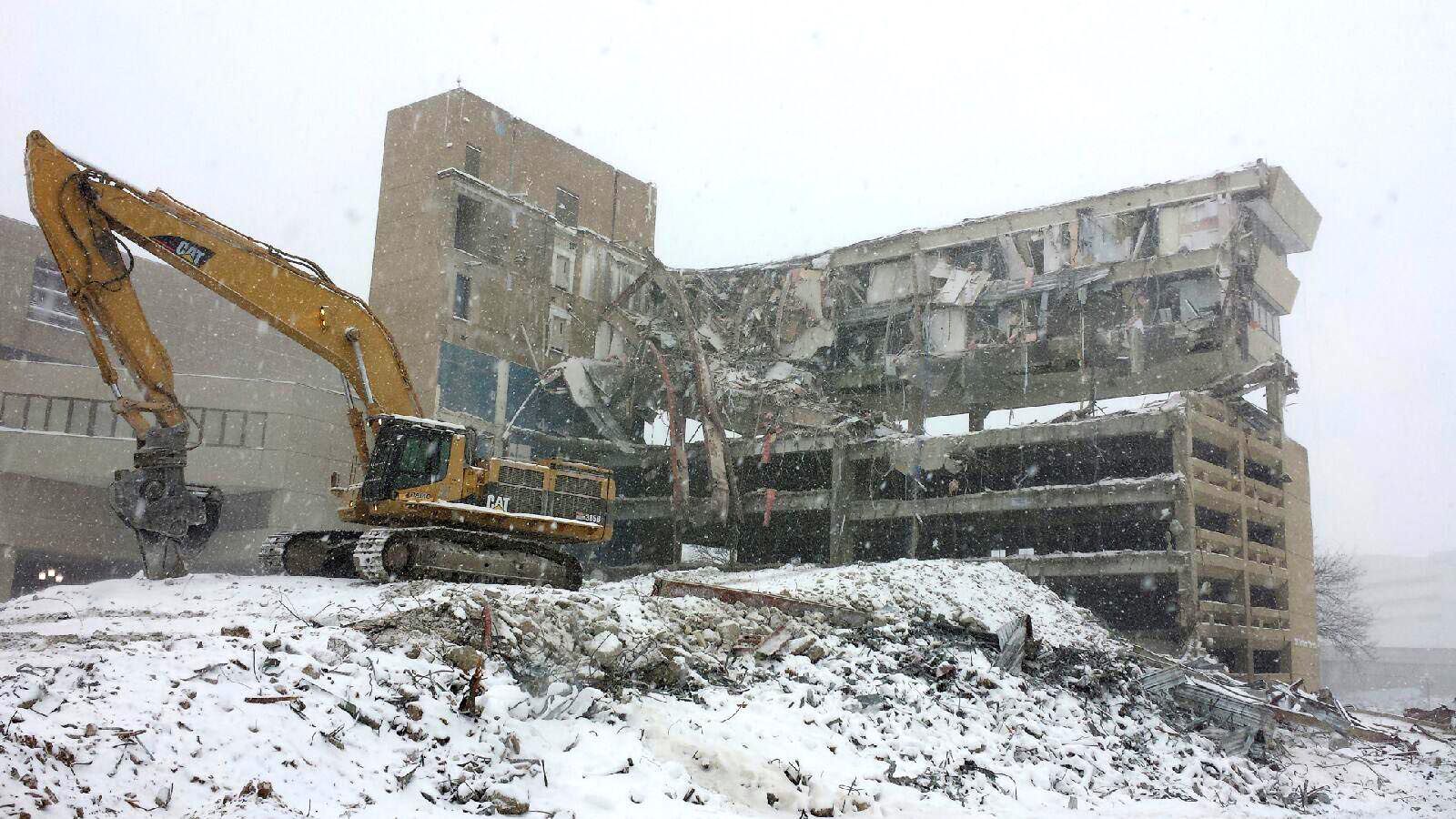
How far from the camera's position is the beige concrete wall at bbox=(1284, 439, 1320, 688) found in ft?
66.1

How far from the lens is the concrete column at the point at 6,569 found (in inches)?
1027

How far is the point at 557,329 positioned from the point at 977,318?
11055 mm

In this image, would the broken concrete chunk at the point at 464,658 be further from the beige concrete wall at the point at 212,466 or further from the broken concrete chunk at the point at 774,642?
the beige concrete wall at the point at 212,466

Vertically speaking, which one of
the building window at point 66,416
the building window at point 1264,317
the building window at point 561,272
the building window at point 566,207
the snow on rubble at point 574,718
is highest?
the building window at point 566,207

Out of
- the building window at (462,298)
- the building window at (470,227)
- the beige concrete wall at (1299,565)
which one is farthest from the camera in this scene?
the building window at (470,227)

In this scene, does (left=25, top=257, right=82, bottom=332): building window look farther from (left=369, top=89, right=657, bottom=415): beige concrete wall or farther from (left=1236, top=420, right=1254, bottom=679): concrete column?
(left=1236, top=420, right=1254, bottom=679): concrete column

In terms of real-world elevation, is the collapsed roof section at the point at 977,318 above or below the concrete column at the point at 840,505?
above

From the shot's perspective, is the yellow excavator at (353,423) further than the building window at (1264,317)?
No

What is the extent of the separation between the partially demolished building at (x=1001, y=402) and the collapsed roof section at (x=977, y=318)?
6 centimetres

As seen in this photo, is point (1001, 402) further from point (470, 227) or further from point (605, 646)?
point (605, 646)

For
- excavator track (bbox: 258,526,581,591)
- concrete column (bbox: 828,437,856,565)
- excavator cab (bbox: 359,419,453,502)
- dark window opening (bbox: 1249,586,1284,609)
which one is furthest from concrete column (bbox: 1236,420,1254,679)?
excavator cab (bbox: 359,419,453,502)

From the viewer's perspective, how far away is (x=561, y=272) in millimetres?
27484

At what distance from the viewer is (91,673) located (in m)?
6.30

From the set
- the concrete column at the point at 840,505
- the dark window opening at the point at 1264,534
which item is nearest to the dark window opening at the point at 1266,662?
the dark window opening at the point at 1264,534
